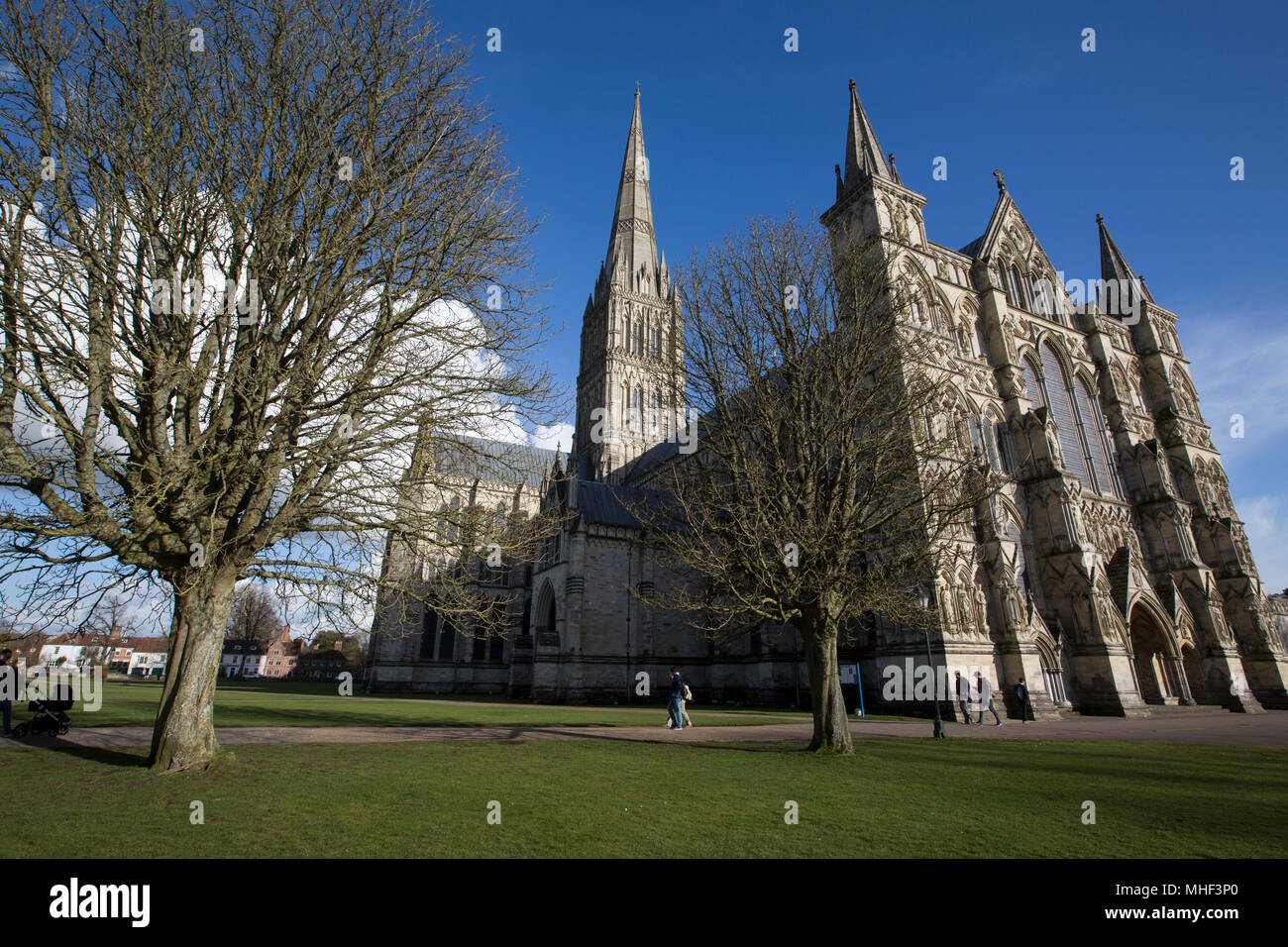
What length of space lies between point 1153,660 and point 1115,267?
78.6 feet

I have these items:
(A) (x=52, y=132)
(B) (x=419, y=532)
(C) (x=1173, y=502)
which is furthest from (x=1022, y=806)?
(C) (x=1173, y=502)

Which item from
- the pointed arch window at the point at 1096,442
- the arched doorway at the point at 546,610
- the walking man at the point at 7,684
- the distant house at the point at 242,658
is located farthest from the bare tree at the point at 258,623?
the pointed arch window at the point at 1096,442

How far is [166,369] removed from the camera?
8.04 m

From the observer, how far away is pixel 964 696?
2030 centimetres

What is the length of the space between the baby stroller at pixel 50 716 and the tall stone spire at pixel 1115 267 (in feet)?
164

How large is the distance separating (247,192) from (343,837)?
8.59 m

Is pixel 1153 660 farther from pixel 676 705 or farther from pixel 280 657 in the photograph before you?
pixel 280 657

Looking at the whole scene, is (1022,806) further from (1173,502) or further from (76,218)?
(1173,502)

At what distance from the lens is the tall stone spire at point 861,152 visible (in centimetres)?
2975

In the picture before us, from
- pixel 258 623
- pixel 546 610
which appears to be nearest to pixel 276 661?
pixel 258 623

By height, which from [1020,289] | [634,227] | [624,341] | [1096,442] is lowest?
[1096,442]

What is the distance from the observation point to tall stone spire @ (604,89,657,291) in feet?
195

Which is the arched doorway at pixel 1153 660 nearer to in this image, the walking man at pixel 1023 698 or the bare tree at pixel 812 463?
the walking man at pixel 1023 698

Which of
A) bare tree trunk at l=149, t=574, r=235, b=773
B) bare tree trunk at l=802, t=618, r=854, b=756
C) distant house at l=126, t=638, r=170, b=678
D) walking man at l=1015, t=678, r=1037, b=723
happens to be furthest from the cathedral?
distant house at l=126, t=638, r=170, b=678
